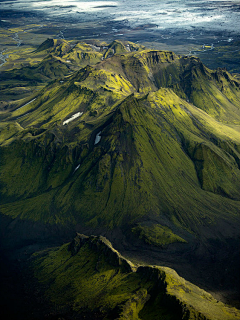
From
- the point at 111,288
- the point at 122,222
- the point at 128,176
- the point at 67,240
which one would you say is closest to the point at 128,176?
the point at 128,176

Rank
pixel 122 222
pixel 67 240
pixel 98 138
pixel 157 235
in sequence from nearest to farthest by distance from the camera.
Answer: pixel 157 235 → pixel 67 240 → pixel 122 222 → pixel 98 138

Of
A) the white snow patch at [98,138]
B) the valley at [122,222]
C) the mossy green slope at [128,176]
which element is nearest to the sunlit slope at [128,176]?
the mossy green slope at [128,176]

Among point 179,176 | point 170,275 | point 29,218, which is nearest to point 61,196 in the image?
point 29,218

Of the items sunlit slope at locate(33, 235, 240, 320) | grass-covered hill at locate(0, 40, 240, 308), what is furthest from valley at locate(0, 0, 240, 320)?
grass-covered hill at locate(0, 40, 240, 308)

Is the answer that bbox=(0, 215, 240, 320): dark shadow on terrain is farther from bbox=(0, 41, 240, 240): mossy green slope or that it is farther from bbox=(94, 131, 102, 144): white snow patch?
bbox=(94, 131, 102, 144): white snow patch

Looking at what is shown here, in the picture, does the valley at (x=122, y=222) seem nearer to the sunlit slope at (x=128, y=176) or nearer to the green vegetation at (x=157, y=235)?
the green vegetation at (x=157, y=235)

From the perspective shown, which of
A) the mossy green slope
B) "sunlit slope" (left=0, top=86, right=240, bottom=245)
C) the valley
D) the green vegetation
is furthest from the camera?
the mossy green slope

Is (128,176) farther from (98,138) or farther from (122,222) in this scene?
(98,138)

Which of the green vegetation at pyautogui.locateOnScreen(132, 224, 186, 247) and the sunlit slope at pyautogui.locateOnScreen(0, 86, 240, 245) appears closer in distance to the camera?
the green vegetation at pyautogui.locateOnScreen(132, 224, 186, 247)
